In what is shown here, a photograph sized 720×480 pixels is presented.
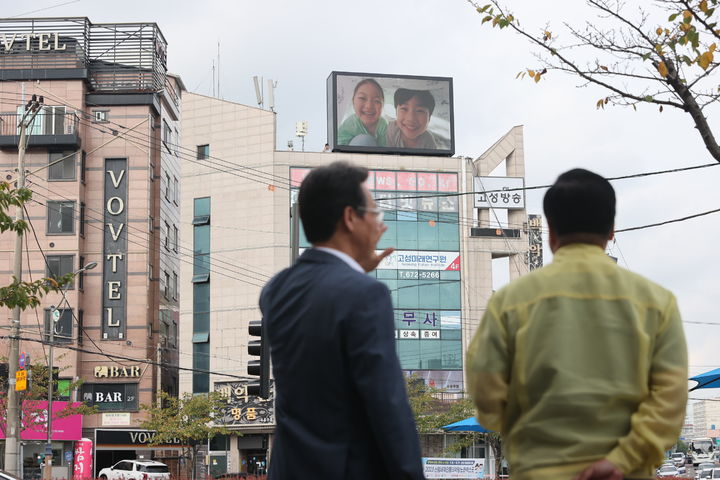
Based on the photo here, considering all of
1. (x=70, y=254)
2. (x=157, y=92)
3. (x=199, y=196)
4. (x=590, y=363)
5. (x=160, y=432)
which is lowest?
(x=160, y=432)

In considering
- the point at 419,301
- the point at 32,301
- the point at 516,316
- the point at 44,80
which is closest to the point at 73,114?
the point at 44,80

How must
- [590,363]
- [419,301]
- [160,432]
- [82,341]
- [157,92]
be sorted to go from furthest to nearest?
[419,301] < [157,92] < [82,341] < [160,432] < [590,363]

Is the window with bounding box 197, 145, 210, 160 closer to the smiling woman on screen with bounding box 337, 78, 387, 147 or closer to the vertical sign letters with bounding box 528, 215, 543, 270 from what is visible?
the smiling woman on screen with bounding box 337, 78, 387, 147

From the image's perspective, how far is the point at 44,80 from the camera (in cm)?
5288

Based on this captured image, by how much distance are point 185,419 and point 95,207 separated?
12081 mm

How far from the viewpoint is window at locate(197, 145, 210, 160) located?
61938mm

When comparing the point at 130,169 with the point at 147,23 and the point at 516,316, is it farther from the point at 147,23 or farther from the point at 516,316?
the point at 516,316

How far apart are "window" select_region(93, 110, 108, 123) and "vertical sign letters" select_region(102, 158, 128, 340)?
2.08 metres

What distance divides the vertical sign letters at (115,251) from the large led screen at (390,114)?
13.7 m

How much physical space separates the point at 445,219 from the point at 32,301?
44.2 meters

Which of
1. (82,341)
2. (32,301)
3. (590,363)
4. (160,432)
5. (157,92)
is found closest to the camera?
(590,363)

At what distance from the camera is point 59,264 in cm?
5125

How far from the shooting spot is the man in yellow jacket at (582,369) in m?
3.11

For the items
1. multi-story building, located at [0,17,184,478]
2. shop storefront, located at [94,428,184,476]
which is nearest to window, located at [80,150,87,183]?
multi-story building, located at [0,17,184,478]
